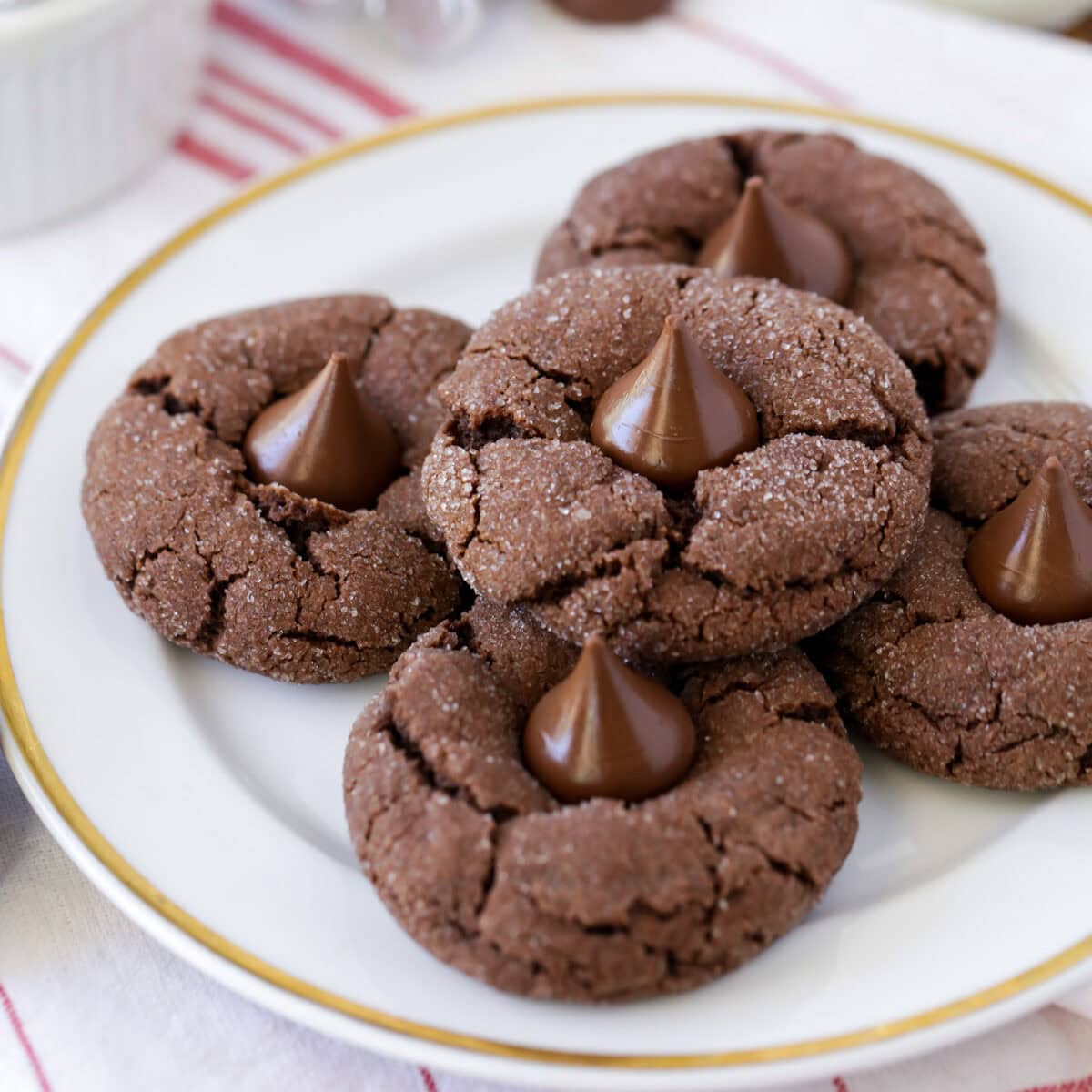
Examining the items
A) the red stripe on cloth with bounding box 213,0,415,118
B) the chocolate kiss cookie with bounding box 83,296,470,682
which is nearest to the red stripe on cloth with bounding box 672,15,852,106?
the red stripe on cloth with bounding box 213,0,415,118

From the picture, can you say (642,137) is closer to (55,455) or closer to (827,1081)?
(55,455)

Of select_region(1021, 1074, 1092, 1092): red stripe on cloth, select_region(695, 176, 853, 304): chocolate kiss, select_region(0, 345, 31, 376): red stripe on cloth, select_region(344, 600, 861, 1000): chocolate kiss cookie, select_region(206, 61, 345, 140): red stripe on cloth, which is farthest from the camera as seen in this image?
select_region(206, 61, 345, 140): red stripe on cloth

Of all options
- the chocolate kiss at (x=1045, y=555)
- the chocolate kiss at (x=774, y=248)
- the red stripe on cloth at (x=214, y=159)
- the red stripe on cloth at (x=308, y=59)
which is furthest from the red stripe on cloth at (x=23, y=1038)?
the red stripe on cloth at (x=308, y=59)

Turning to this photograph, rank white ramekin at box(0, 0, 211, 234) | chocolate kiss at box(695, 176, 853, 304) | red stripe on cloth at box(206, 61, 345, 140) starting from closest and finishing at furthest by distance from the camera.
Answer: chocolate kiss at box(695, 176, 853, 304) < white ramekin at box(0, 0, 211, 234) < red stripe on cloth at box(206, 61, 345, 140)

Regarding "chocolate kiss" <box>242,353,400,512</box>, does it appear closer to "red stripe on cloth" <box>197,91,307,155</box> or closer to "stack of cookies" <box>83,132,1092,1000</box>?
"stack of cookies" <box>83,132,1092,1000</box>

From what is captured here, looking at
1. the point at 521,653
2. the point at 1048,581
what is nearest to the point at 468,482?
the point at 521,653

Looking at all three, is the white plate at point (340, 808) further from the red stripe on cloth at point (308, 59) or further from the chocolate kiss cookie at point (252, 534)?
the red stripe on cloth at point (308, 59)

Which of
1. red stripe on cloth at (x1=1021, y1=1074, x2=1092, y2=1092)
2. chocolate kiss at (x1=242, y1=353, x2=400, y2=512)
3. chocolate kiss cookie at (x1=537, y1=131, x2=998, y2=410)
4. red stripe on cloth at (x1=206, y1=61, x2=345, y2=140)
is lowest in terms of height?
red stripe on cloth at (x1=1021, y1=1074, x2=1092, y2=1092)
